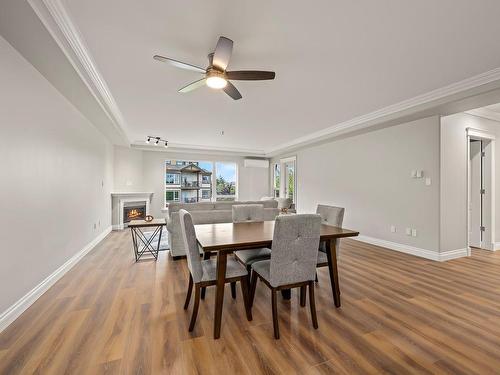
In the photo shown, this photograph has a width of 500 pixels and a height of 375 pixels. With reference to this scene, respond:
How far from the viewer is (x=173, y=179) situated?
25.6 ft

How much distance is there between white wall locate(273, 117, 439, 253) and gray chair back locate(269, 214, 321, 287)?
3.07m

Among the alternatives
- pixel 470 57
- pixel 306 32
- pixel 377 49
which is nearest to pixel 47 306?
pixel 306 32

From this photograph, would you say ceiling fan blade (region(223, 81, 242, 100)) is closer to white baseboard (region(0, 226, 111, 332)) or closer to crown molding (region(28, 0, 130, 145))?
crown molding (region(28, 0, 130, 145))

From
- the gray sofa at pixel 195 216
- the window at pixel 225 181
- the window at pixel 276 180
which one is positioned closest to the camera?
the gray sofa at pixel 195 216

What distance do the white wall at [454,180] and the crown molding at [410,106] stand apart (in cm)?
65

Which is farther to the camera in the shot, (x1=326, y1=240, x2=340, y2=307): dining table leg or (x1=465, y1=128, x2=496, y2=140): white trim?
(x1=465, y1=128, x2=496, y2=140): white trim

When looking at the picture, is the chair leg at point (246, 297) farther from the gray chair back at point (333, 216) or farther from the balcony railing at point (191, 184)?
the balcony railing at point (191, 184)

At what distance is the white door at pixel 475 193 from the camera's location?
434 cm

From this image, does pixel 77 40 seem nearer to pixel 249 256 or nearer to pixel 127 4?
pixel 127 4

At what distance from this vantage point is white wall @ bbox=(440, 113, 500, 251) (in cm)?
362

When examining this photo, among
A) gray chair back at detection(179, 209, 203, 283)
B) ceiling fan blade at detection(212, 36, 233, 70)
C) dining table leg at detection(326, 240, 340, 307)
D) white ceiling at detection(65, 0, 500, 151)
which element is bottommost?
dining table leg at detection(326, 240, 340, 307)

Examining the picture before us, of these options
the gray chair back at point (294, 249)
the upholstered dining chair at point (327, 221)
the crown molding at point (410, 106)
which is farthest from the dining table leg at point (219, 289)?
the crown molding at point (410, 106)

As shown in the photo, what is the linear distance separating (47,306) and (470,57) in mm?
4998

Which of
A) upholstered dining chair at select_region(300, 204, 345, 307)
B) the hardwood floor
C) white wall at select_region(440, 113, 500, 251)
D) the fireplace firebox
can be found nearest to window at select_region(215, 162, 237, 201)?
the fireplace firebox
